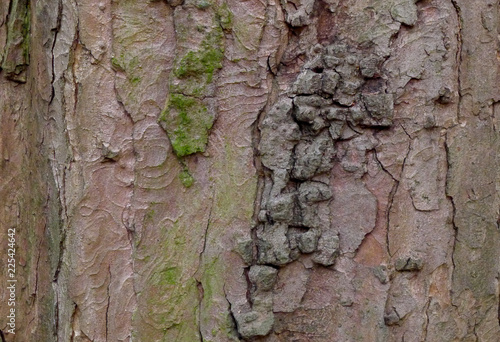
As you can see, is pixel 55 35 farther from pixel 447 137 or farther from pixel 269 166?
pixel 447 137

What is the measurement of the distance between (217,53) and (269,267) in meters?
0.48

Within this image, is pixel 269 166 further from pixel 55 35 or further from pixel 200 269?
pixel 55 35

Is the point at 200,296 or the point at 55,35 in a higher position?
the point at 55,35

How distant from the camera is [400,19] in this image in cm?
109

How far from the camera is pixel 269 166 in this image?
1.11 metres

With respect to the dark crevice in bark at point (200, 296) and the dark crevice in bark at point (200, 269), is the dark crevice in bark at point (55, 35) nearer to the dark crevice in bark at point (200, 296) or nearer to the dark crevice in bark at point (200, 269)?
the dark crevice in bark at point (200, 269)

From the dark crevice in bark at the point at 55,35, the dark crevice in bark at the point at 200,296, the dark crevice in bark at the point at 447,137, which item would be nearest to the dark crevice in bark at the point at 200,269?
the dark crevice in bark at the point at 200,296

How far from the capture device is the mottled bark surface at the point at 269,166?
42.6 inches

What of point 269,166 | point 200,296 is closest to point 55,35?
point 269,166

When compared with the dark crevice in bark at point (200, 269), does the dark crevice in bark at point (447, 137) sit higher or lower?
higher

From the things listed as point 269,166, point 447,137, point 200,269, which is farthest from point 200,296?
point 447,137

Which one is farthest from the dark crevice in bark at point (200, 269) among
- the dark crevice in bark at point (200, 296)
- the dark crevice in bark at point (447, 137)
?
the dark crevice in bark at point (447, 137)

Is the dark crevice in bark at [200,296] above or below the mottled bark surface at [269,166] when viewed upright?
below

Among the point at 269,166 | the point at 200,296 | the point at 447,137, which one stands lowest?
the point at 200,296
